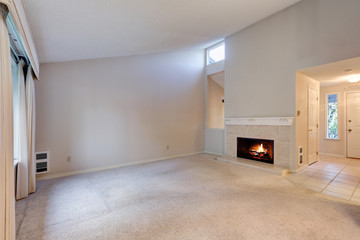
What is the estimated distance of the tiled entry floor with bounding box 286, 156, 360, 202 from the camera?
2889 millimetres

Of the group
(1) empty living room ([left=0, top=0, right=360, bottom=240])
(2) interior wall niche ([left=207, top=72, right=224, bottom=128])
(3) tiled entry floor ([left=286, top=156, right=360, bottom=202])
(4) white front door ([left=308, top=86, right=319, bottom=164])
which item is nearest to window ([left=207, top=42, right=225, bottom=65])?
(1) empty living room ([left=0, top=0, right=360, bottom=240])

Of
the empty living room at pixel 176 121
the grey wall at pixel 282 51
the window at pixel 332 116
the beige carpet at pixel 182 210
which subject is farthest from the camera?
the window at pixel 332 116

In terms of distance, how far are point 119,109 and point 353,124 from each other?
22.9ft

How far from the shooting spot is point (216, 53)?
6289 mm

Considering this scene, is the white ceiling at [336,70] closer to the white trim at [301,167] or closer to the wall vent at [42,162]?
the white trim at [301,167]

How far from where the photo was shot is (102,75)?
4.35m

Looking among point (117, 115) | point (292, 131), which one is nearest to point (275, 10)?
point (292, 131)

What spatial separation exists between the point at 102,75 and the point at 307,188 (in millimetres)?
5043

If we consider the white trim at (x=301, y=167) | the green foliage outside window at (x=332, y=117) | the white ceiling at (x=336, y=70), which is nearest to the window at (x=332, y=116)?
the green foliage outside window at (x=332, y=117)

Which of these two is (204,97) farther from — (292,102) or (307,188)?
(307,188)

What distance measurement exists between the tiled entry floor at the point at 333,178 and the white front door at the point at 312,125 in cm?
27

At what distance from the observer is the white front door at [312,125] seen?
449 cm

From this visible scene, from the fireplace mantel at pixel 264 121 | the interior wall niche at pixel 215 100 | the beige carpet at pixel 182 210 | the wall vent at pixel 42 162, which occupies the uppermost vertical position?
the interior wall niche at pixel 215 100

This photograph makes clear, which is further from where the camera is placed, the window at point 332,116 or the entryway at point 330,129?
the window at point 332,116
